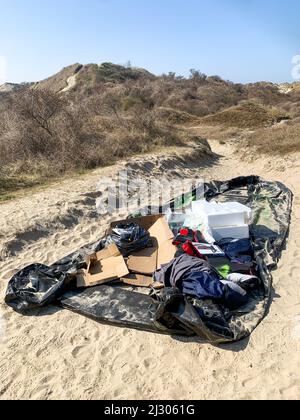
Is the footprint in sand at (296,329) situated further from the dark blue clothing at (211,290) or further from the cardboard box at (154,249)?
the cardboard box at (154,249)

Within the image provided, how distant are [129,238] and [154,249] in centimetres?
39

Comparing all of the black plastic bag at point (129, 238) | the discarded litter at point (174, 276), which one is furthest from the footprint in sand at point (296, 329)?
the black plastic bag at point (129, 238)

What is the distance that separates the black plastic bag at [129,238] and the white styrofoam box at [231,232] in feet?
3.23

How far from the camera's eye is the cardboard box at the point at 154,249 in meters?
4.95

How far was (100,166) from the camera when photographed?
10250 mm

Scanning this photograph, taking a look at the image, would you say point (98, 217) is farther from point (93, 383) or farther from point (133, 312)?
point (93, 383)

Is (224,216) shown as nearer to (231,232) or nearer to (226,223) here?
(226,223)

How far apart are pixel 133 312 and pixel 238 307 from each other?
1129mm

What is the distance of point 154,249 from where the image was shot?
17.6ft

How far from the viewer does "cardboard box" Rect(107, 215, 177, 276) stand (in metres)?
4.95

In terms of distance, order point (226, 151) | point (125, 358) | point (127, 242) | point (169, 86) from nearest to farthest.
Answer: point (125, 358)
point (127, 242)
point (226, 151)
point (169, 86)

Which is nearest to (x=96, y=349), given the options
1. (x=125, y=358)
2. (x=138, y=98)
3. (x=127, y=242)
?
(x=125, y=358)

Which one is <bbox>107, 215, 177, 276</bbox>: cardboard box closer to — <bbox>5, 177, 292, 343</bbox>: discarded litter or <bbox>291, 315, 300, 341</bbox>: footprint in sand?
<bbox>5, 177, 292, 343</bbox>: discarded litter

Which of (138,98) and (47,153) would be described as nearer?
(47,153)
